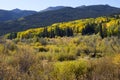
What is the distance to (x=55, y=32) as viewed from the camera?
256 ft

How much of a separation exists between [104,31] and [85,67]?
48.4 metres

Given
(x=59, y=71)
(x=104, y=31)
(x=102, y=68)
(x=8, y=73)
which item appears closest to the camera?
(x=8, y=73)

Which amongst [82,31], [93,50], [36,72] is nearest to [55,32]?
[82,31]

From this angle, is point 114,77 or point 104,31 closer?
point 114,77

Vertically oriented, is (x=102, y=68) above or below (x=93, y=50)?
above

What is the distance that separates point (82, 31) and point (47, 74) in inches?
2515

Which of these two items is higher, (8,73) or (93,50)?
(8,73)

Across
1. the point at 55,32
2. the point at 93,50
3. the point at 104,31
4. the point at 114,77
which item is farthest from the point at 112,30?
the point at 114,77

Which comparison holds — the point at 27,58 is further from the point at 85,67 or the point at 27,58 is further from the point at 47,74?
the point at 47,74

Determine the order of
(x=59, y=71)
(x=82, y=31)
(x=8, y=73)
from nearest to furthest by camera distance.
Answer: (x=8, y=73) < (x=59, y=71) < (x=82, y=31)

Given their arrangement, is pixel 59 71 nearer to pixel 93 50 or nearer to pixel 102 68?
pixel 102 68

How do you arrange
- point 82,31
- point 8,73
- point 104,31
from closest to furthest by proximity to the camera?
point 8,73, point 104,31, point 82,31

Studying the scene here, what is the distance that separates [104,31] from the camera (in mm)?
63844

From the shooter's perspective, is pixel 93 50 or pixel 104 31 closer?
pixel 93 50
